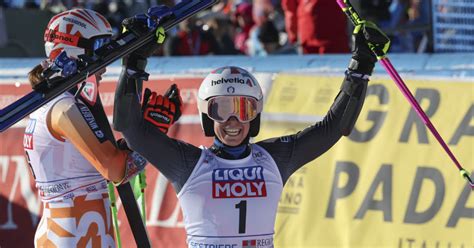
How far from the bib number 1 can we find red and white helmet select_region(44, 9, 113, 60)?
136 centimetres

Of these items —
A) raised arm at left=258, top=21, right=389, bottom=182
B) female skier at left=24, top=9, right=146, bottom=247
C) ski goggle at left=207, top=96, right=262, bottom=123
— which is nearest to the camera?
ski goggle at left=207, top=96, right=262, bottom=123

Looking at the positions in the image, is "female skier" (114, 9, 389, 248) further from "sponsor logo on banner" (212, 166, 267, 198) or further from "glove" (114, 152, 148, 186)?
"glove" (114, 152, 148, 186)

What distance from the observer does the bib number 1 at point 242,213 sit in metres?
4.94

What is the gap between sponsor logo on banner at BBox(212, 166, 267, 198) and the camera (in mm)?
4965

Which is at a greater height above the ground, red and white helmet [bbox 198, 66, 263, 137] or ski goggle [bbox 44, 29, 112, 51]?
ski goggle [bbox 44, 29, 112, 51]

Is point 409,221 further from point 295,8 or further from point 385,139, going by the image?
point 295,8

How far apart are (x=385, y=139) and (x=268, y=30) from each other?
382 centimetres

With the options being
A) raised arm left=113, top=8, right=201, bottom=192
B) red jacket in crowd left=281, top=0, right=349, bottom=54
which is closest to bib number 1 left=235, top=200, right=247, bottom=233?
raised arm left=113, top=8, right=201, bottom=192

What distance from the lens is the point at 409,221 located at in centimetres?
738

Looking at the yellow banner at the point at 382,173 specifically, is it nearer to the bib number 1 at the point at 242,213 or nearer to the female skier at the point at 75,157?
the female skier at the point at 75,157

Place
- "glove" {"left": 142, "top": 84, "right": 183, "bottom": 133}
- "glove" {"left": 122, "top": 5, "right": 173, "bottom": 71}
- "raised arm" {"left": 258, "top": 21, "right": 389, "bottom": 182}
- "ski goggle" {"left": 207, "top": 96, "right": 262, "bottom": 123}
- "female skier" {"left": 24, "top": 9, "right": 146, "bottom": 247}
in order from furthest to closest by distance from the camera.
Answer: "female skier" {"left": 24, "top": 9, "right": 146, "bottom": 247} < "glove" {"left": 142, "top": 84, "right": 183, "bottom": 133} < "raised arm" {"left": 258, "top": 21, "right": 389, "bottom": 182} < "ski goggle" {"left": 207, "top": 96, "right": 262, "bottom": 123} < "glove" {"left": 122, "top": 5, "right": 173, "bottom": 71}

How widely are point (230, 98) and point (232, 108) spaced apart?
52 millimetres

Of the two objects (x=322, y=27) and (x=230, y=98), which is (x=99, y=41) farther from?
(x=322, y=27)

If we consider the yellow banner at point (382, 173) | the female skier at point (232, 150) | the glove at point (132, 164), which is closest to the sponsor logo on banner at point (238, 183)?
the female skier at point (232, 150)
